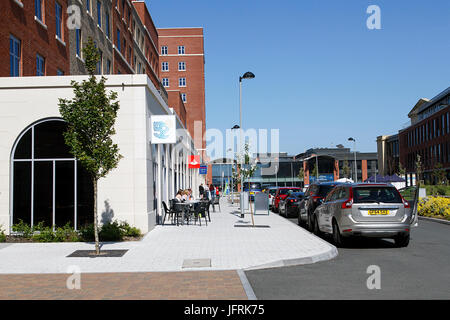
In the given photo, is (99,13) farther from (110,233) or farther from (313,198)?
(110,233)

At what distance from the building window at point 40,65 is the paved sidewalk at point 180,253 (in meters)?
9.96

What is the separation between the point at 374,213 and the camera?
12.1m

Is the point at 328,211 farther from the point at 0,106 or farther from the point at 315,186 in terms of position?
the point at 0,106

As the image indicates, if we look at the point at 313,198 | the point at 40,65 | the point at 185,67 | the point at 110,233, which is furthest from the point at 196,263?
the point at 185,67

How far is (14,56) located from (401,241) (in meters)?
15.5

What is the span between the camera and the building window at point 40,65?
2138cm

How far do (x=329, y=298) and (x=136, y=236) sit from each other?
924 cm

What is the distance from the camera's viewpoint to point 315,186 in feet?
61.0

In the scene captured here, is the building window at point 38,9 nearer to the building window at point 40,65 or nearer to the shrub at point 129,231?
the building window at point 40,65

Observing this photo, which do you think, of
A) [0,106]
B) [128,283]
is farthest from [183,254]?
[0,106]

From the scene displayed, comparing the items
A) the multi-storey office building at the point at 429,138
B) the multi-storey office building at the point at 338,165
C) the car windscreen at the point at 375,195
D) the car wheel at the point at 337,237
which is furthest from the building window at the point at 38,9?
the multi-storey office building at the point at 338,165


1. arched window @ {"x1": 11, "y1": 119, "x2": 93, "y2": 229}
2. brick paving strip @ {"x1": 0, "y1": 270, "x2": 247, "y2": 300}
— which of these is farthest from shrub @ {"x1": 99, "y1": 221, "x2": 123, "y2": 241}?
brick paving strip @ {"x1": 0, "y1": 270, "x2": 247, "y2": 300}

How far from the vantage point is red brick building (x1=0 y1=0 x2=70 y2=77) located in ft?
60.5

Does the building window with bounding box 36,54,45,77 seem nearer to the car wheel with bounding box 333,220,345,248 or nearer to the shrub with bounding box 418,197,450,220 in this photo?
the car wheel with bounding box 333,220,345,248
